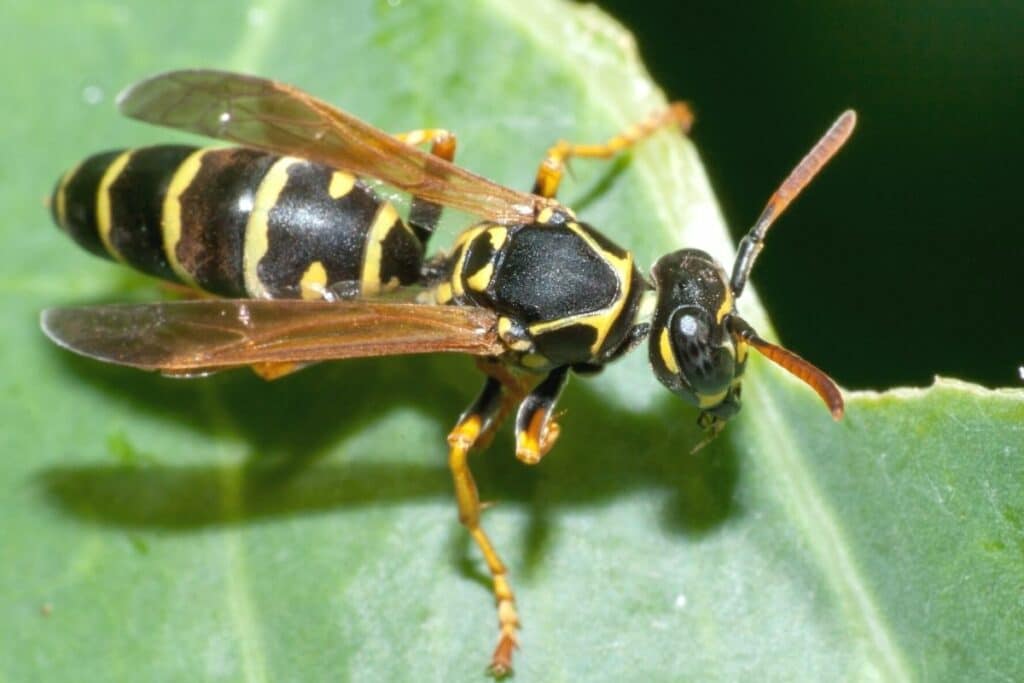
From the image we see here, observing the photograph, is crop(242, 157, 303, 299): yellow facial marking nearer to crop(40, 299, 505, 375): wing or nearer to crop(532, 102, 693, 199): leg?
crop(40, 299, 505, 375): wing

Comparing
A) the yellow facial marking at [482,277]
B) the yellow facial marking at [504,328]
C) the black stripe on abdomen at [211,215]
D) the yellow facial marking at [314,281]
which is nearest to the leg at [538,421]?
the yellow facial marking at [504,328]

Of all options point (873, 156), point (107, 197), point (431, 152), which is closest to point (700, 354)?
point (431, 152)

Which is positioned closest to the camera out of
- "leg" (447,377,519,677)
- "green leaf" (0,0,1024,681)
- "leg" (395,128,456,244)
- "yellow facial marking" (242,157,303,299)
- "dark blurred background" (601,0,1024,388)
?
"green leaf" (0,0,1024,681)

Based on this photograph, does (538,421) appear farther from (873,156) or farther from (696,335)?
(873,156)

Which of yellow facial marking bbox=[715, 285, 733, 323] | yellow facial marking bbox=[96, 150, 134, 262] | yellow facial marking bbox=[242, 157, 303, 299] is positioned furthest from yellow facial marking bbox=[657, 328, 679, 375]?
yellow facial marking bbox=[96, 150, 134, 262]

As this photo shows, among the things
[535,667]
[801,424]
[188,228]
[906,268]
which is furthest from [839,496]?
[188,228]

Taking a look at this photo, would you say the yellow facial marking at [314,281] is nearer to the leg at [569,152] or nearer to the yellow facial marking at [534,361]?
the yellow facial marking at [534,361]
